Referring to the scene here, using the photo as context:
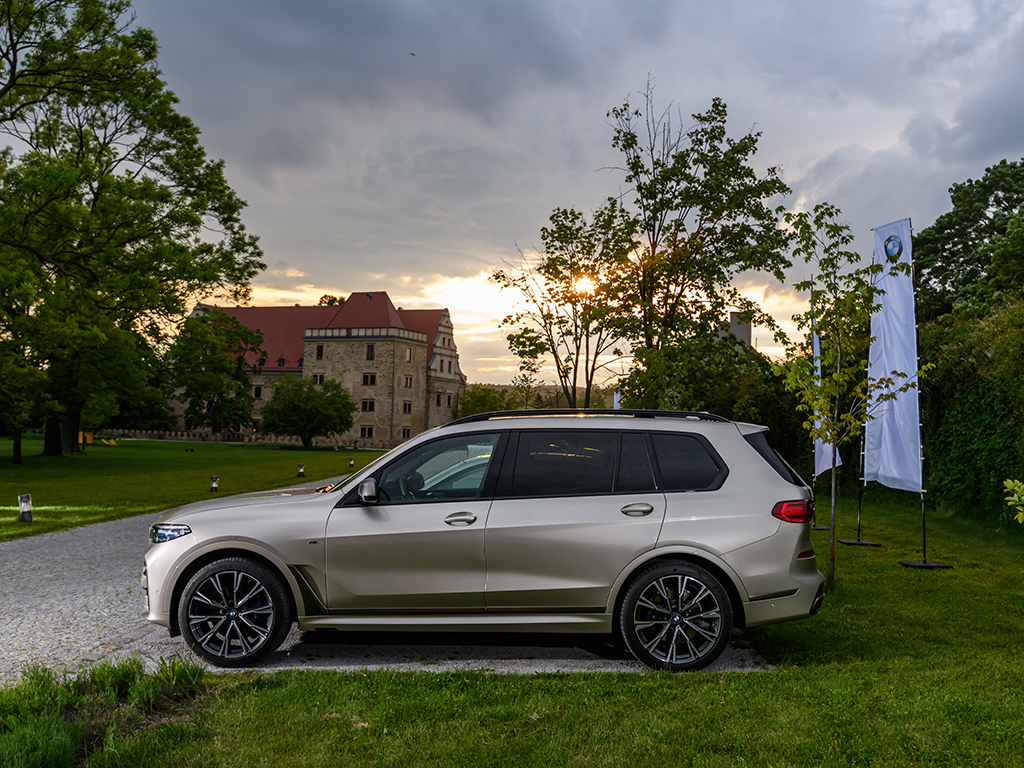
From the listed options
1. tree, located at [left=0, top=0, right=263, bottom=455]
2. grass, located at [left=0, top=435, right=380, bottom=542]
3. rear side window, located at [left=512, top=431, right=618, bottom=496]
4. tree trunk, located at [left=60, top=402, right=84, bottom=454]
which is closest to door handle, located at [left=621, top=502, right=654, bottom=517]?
rear side window, located at [left=512, top=431, right=618, bottom=496]

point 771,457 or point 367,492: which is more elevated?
point 771,457

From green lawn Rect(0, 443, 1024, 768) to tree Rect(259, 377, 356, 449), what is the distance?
6996 centimetres

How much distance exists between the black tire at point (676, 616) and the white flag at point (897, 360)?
6.39 meters

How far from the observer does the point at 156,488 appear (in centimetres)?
2455

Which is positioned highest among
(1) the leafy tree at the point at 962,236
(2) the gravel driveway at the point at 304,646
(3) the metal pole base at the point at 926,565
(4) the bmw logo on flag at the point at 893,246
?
(1) the leafy tree at the point at 962,236

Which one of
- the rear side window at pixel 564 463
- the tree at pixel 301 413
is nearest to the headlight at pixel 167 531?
the rear side window at pixel 564 463

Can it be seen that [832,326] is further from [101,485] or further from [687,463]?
[101,485]

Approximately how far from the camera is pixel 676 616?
5754mm

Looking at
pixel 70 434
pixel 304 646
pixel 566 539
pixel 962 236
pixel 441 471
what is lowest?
pixel 304 646

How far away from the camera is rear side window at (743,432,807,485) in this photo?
6.04 m

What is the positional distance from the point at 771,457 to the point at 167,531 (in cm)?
447

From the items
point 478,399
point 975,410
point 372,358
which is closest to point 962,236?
point 975,410

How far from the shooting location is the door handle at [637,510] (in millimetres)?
5816

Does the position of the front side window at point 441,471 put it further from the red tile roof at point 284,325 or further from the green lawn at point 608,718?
the red tile roof at point 284,325
